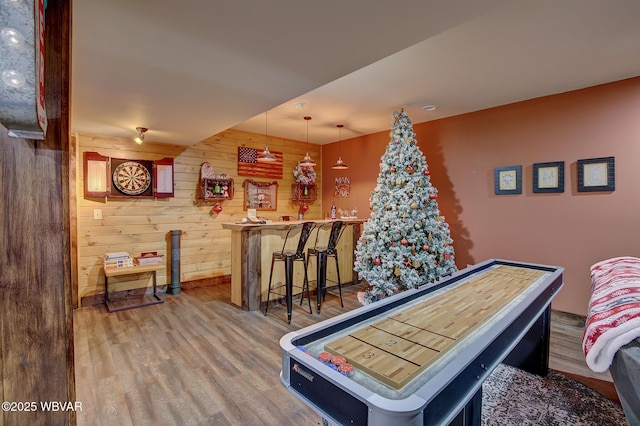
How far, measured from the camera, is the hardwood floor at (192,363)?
1.97m

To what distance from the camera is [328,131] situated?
17.2ft

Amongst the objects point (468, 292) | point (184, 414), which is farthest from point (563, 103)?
point (184, 414)

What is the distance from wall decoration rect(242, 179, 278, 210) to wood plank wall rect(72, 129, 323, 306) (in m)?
0.10

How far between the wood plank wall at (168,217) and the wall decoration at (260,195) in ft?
0.34

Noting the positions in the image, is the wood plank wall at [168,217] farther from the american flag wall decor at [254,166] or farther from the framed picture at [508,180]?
the framed picture at [508,180]

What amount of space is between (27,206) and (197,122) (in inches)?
98.6

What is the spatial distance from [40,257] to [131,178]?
3594mm

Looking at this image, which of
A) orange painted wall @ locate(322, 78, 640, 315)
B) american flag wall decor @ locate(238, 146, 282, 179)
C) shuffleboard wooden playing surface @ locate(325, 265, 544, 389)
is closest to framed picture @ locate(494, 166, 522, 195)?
orange painted wall @ locate(322, 78, 640, 315)

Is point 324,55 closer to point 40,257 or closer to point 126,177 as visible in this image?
point 40,257

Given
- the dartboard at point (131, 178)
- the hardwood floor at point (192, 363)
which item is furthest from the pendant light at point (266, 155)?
the hardwood floor at point (192, 363)

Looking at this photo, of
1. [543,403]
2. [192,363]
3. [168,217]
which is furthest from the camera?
[168,217]

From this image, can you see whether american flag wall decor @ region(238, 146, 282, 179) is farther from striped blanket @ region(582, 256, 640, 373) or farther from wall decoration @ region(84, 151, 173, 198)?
striped blanket @ region(582, 256, 640, 373)

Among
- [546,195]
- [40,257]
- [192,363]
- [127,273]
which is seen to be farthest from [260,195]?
[40,257]

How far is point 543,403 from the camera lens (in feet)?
6.77
